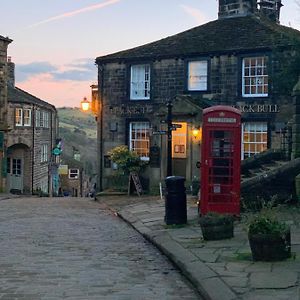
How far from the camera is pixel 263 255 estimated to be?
756cm

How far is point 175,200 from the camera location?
1171 centimetres

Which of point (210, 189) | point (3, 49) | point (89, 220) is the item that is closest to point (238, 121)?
point (210, 189)

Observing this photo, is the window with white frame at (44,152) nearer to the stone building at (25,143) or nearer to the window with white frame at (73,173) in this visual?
the stone building at (25,143)

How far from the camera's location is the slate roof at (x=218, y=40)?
2277 centimetres

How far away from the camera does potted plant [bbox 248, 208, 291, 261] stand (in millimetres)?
7445

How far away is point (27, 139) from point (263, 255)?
35399mm

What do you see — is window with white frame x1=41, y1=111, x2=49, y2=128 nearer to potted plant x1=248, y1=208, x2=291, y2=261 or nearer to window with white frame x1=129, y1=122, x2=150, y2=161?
window with white frame x1=129, y1=122, x2=150, y2=161

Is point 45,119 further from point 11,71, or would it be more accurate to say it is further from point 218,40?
point 218,40

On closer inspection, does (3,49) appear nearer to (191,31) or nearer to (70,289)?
(191,31)

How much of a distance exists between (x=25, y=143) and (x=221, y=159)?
101 ft

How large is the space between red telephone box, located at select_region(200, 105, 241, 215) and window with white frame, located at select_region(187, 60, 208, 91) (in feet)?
39.0

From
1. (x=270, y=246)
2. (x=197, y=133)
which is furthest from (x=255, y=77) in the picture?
(x=270, y=246)

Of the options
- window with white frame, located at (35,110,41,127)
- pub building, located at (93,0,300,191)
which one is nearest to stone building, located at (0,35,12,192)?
pub building, located at (93,0,300,191)

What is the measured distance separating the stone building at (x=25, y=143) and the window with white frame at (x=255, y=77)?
2034 centimetres
